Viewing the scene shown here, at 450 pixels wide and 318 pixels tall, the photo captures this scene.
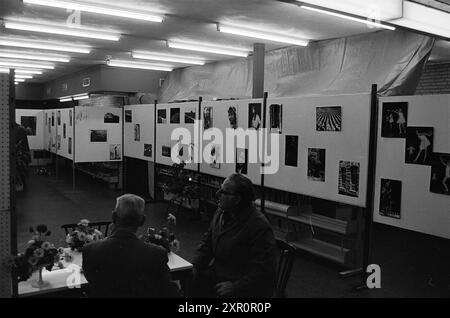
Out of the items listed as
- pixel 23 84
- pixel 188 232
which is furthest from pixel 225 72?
pixel 23 84

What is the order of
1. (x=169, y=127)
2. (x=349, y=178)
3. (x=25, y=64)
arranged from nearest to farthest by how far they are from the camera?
(x=349, y=178), (x=169, y=127), (x=25, y=64)

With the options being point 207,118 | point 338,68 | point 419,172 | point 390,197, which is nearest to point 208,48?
point 207,118

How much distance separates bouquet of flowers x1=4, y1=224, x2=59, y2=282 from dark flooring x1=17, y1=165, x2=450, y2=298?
1.18m

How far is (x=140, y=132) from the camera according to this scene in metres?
9.09

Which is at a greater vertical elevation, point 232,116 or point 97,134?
point 232,116

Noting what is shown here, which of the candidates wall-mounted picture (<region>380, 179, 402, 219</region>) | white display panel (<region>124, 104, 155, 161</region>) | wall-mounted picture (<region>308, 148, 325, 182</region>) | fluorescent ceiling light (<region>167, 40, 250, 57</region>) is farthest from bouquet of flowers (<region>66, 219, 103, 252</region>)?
white display panel (<region>124, 104, 155, 161</region>)

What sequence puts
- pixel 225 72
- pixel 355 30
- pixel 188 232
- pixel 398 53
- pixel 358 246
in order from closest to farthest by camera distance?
1. pixel 358 246
2. pixel 398 53
3. pixel 355 30
4. pixel 188 232
5. pixel 225 72

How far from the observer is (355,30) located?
6.24 m

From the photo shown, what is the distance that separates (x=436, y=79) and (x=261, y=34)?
11.3ft

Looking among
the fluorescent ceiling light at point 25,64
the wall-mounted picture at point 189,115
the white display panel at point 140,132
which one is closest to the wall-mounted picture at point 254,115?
the wall-mounted picture at point 189,115

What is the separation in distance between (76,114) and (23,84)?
8.33m

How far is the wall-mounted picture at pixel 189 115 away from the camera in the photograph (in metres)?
7.37

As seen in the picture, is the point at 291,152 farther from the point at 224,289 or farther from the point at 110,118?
the point at 110,118

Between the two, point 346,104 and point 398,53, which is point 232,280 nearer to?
point 346,104
